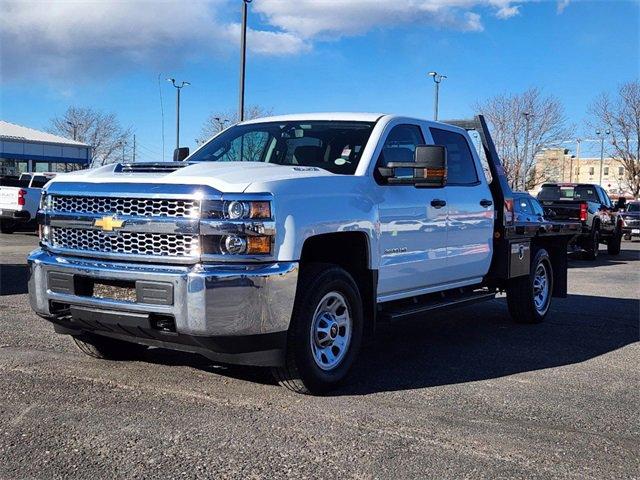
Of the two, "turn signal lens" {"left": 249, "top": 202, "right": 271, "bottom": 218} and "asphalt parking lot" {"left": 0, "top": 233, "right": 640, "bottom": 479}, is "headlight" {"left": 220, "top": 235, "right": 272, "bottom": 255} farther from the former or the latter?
"asphalt parking lot" {"left": 0, "top": 233, "right": 640, "bottom": 479}

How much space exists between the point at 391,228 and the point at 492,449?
79.0 inches

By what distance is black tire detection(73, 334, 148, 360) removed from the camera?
213 inches

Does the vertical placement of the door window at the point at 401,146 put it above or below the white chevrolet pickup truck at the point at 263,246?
above

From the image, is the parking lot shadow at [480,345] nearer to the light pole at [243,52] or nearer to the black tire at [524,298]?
the black tire at [524,298]

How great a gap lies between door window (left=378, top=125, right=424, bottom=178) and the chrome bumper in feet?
5.17

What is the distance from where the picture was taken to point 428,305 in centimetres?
604

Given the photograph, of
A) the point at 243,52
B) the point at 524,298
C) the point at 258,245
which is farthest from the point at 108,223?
the point at 243,52

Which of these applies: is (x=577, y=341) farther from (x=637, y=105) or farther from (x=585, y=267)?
(x=637, y=105)

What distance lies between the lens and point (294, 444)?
3.83 meters

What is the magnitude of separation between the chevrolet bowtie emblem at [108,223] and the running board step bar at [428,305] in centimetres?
209

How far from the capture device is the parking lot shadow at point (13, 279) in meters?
9.14

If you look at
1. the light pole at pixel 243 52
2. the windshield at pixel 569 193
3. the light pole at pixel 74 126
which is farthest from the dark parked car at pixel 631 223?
the light pole at pixel 74 126

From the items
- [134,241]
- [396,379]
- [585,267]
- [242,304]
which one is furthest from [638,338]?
[585,267]

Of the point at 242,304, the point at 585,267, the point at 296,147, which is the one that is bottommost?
the point at 585,267
